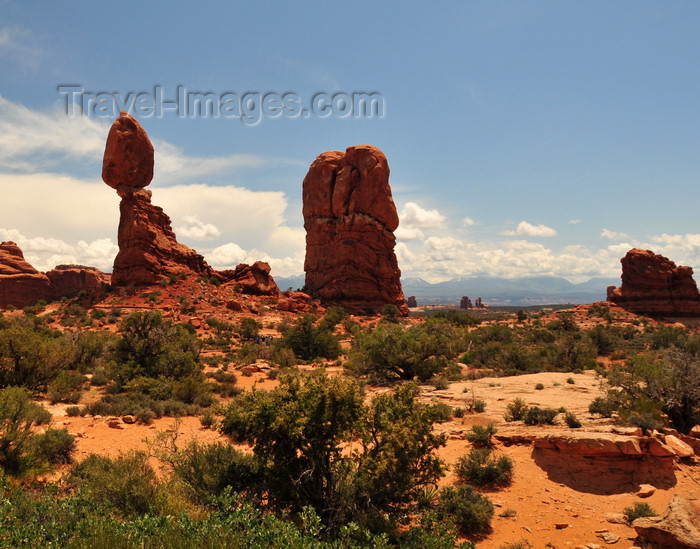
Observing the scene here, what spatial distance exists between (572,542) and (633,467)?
10.2 feet

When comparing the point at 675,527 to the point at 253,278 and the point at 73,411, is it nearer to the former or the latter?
the point at 73,411

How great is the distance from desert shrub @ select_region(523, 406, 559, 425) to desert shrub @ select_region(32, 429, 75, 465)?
36.7 ft

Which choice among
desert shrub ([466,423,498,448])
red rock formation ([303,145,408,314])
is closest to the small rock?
desert shrub ([466,423,498,448])

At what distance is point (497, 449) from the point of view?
1012 centimetres

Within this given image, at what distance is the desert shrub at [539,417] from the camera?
1110 cm

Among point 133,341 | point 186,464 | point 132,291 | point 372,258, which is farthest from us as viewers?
point 372,258

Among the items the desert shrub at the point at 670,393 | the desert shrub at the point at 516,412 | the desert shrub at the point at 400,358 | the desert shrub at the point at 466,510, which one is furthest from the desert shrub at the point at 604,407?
the desert shrub at the point at 400,358

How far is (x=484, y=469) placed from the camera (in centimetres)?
874

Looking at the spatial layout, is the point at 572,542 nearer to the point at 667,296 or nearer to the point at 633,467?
the point at 633,467

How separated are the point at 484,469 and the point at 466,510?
5.96 feet

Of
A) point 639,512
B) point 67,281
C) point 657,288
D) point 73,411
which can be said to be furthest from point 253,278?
point 657,288

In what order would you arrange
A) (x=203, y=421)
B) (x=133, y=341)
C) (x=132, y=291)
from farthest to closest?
(x=132, y=291) → (x=133, y=341) → (x=203, y=421)

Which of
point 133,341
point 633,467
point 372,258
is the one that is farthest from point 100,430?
point 372,258

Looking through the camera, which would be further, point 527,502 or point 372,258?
point 372,258
